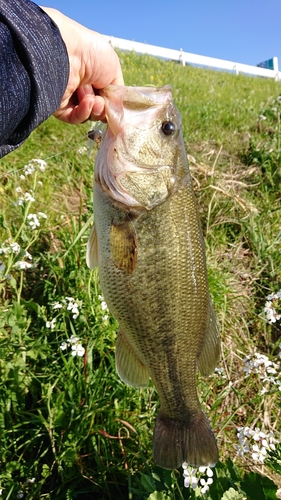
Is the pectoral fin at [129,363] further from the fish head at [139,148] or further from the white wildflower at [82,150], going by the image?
the white wildflower at [82,150]

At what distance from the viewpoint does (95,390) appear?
2.57 meters

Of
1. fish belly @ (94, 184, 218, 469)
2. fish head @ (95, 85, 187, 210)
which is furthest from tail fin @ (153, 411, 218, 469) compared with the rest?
fish head @ (95, 85, 187, 210)

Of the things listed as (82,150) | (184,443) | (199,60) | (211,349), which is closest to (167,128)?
(211,349)

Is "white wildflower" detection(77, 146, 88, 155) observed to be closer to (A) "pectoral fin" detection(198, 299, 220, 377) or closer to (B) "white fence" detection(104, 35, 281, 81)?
(A) "pectoral fin" detection(198, 299, 220, 377)

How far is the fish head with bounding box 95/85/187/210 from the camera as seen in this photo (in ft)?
6.10

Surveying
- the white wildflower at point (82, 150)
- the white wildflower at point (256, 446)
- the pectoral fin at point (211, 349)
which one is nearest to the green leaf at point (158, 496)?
the white wildflower at point (256, 446)

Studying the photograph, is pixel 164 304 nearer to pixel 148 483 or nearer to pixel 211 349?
pixel 211 349

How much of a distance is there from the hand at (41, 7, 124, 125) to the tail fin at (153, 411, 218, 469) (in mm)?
1446

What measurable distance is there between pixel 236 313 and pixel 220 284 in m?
0.29

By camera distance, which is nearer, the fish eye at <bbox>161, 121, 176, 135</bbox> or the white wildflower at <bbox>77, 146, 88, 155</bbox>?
the fish eye at <bbox>161, 121, 176, 135</bbox>

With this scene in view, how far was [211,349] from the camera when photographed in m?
2.08

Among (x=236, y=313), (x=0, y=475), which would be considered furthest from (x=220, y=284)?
(x=0, y=475)

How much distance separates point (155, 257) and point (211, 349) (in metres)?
0.55

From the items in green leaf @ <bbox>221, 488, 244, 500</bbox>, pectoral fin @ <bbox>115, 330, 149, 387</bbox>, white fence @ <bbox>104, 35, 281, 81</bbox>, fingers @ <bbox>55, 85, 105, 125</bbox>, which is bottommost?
green leaf @ <bbox>221, 488, 244, 500</bbox>
